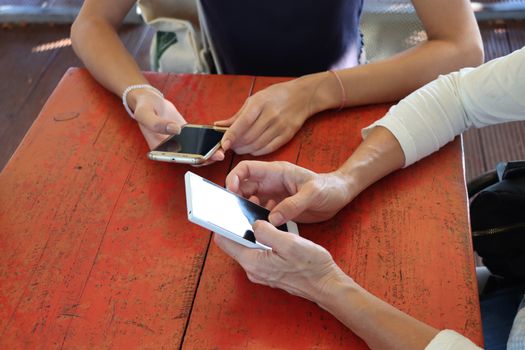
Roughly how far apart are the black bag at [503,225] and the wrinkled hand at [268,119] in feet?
1.24

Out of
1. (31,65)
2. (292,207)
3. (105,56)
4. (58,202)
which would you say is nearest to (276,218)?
(292,207)

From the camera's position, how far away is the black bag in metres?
1.00

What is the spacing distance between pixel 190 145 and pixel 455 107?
1.59 feet

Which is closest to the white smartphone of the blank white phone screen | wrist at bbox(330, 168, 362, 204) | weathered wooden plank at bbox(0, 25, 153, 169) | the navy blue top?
the blank white phone screen

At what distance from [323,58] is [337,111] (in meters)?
0.33

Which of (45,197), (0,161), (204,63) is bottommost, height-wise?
(0,161)

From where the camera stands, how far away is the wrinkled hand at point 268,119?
0.99 m

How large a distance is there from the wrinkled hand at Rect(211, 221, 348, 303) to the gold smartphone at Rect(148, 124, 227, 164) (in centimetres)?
21

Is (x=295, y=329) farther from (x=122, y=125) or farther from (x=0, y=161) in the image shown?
(x=0, y=161)

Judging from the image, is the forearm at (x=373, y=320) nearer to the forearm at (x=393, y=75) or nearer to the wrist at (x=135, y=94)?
the forearm at (x=393, y=75)

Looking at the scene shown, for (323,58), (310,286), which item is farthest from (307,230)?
(323,58)

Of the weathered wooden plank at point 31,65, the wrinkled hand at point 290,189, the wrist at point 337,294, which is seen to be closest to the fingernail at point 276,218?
the wrinkled hand at point 290,189

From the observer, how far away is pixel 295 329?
0.75 m

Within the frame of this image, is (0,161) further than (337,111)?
Yes
